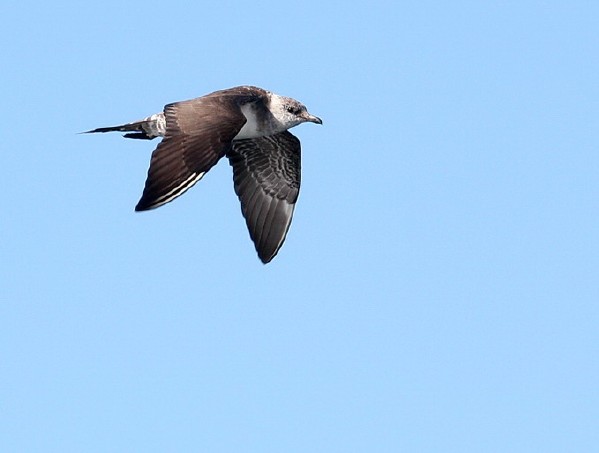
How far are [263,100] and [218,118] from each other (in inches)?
111

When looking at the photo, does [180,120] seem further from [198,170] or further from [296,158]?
[296,158]

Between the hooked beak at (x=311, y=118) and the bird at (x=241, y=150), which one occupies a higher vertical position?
the hooked beak at (x=311, y=118)

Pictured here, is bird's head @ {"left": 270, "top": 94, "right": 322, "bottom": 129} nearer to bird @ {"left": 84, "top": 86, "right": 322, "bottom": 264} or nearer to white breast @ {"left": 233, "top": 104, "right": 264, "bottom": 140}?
bird @ {"left": 84, "top": 86, "right": 322, "bottom": 264}

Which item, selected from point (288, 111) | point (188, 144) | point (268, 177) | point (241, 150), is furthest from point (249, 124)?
point (188, 144)

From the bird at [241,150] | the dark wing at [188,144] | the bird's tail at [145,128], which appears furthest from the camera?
the bird's tail at [145,128]

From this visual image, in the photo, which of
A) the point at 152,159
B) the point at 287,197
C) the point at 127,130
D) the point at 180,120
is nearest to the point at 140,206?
the point at 152,159

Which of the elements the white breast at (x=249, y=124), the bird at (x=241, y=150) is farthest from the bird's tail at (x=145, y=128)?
the white breast at (x=249, y=124)

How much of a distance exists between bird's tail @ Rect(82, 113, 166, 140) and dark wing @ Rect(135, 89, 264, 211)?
3.90 ft

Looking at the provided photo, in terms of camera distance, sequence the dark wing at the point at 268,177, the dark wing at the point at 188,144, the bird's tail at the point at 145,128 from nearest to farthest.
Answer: the dark wing at the point at 188,144 → the bird's tail at the point at 145,128 → the dark wing at the point at 268,177

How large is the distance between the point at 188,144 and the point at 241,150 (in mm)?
5372

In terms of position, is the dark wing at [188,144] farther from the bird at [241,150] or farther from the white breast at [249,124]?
the white breast at [249,124]

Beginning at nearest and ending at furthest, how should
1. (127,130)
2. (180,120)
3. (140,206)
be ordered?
(140,206) → (180,120) → (127,130)

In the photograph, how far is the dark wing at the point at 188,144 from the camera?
846 inches

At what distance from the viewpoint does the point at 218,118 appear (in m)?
23.4
